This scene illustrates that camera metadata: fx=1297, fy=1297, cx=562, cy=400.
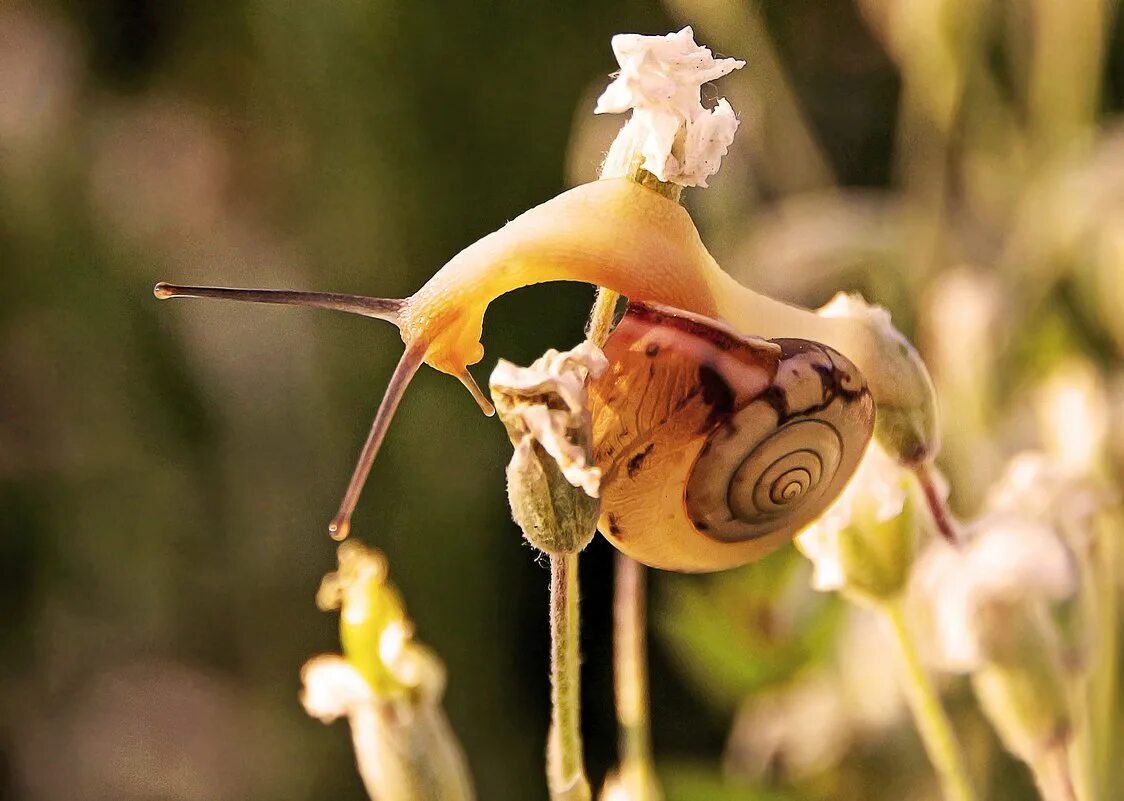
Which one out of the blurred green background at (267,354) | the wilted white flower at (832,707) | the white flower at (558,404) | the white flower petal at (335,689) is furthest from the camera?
the blurred green background at (267,354)

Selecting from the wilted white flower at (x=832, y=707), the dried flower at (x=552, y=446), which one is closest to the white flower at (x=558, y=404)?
the dried flower at (x=552, y=446)

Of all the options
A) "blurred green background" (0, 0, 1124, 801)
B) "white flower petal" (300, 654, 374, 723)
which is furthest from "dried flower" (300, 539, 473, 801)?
"blurred green background" (0, 0, 1124, 801)

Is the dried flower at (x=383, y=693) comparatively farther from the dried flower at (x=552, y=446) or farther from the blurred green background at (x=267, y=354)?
the blurred green background at (x=267, y=354)

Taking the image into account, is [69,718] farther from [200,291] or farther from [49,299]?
[200,291]

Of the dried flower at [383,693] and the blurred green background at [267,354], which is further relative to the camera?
the blurred green background at [267,354]

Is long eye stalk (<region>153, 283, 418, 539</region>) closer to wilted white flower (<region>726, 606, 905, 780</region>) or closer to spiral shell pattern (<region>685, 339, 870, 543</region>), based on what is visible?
spiral shell pattern (<region>685, 339, 870, 543</region>)

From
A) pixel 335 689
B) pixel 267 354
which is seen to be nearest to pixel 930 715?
pixel 335 689

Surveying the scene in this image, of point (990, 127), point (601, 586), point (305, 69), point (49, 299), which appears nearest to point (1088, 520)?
point (990, 127)

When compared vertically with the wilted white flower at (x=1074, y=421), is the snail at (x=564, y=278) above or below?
above
